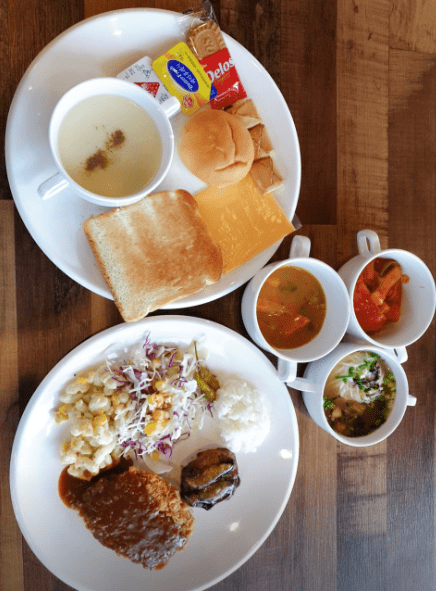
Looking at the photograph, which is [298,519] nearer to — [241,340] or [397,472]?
[397,472]

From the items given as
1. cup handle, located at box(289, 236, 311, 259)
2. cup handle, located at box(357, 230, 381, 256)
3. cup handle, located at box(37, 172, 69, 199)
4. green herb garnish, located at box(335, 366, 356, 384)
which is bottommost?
green herb garnish, located at box(335, 366, 356, 384)

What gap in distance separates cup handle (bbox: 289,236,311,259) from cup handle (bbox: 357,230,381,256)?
204 millimetres

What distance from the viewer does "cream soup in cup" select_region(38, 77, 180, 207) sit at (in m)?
1.05

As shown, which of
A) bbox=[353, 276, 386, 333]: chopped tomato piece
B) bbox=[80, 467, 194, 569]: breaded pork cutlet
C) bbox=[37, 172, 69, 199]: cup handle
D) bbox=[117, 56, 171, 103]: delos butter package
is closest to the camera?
bbox=[37, 172, 69, 199]: cup handle

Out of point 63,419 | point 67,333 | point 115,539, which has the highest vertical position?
point 67,333

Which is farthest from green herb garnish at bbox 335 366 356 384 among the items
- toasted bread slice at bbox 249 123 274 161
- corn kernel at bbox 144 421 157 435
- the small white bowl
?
toasted bread slice at bbox 249 123 274 161

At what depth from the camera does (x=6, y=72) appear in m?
1.20

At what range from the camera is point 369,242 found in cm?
141

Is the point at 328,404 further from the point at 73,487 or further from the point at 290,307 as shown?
the point at 73,487

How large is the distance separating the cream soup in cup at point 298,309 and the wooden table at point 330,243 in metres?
0.10

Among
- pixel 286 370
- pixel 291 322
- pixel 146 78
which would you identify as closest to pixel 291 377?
pixel 286 370

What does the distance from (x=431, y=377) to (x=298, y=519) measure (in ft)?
2.31

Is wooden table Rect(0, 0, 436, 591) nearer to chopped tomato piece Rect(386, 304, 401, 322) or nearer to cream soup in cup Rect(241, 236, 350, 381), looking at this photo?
cream soup in cup Rect(241, 236, 350, 381)

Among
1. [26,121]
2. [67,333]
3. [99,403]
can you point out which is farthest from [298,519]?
[26,121]
